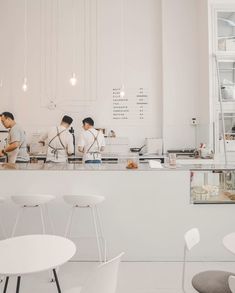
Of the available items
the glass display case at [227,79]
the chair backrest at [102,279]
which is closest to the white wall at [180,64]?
the glass display case at [227,79]

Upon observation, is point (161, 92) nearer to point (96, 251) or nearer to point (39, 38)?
point (39, 38)

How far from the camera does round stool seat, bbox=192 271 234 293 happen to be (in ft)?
5.95

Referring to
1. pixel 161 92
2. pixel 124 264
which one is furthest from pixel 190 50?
pixel 124 264

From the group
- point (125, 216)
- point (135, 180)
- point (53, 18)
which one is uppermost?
point (53, 18)

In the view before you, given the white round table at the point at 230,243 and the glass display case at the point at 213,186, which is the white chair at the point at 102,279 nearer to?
the white round table at the point at 230,243

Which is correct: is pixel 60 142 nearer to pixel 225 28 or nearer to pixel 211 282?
pixel 211 282

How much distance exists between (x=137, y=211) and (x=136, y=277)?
661 mm

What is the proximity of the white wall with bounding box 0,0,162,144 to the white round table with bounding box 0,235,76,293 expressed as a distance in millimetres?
4171

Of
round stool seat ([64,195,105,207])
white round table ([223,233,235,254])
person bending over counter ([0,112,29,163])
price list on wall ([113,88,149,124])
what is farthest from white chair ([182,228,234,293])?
price list on wall ([113,88,149,124])

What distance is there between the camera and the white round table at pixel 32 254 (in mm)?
1665

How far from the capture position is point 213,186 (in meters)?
3.27

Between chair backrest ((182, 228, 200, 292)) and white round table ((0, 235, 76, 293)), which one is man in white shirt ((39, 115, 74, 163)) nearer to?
white round table ((0, 235, 76, 293))

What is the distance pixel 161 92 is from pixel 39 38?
8.34ft

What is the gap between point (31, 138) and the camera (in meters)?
5.97
